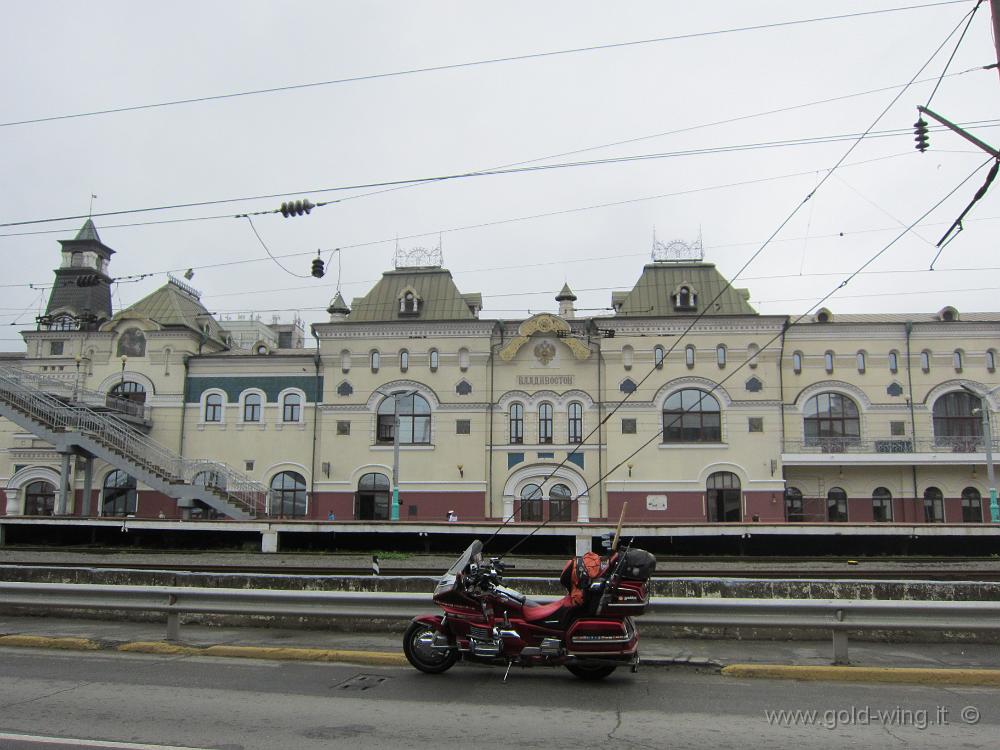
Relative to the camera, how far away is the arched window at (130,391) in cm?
4025

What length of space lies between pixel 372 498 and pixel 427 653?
3009 cm

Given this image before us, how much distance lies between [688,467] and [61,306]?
33959 mm

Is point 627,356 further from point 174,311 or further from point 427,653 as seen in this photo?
point 427,653

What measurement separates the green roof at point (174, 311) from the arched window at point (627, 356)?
21842 mm

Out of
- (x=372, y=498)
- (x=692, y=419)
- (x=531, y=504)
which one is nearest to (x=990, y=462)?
(x=692, y=419)

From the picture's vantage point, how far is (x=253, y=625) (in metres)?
11.0

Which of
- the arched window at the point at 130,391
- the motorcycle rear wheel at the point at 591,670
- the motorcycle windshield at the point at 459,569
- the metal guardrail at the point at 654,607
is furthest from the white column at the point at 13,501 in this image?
the motorcycle rear wheel at the point at 591,670

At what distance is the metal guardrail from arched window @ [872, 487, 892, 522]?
30.4 metres

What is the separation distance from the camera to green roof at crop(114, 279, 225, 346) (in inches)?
1624

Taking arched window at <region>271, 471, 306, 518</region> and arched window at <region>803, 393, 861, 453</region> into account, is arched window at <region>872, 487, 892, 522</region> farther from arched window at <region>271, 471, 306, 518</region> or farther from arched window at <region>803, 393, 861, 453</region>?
arched window at <region>271, 471, 306, 518</region>

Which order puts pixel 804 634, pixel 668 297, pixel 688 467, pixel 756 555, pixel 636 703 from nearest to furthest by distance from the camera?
1. pixel 636 703
2. pixel 804 634
3. pixel 756 555
4. pixel 688 467
5. pixel 668 297

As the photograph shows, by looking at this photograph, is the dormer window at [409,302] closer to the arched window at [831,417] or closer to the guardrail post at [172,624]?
the arched window at [831,417]

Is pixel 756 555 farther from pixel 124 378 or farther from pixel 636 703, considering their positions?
pixel 124 378

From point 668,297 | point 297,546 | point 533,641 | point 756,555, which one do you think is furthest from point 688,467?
point 533,641
